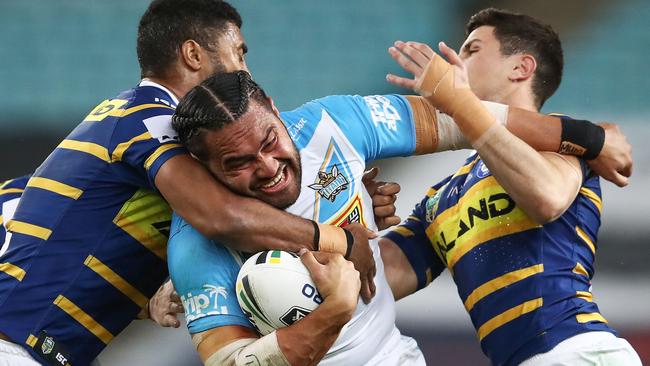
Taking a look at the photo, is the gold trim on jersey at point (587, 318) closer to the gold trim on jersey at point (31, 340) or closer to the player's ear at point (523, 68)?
the player's ear at point (523, 68)

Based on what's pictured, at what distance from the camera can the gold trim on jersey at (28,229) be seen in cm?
362

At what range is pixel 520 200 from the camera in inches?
137

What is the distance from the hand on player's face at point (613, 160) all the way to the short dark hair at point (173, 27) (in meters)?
1.50

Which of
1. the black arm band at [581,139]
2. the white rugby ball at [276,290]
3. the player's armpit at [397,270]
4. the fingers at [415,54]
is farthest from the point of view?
the player's armpit at [397,270]

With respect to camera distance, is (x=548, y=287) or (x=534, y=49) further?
(x=534, y=49)

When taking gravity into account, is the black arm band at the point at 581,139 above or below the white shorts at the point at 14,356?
above

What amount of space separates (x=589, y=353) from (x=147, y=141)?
67.0 inches

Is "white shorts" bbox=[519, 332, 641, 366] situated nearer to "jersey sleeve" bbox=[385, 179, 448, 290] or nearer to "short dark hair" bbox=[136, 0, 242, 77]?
"jersey sleeve" bbox=[385, 179, 448, 290]

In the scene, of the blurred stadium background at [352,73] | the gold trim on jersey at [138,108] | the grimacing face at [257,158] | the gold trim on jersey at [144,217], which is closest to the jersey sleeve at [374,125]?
the grimacing face at [257,158]

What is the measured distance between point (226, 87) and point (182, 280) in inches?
25.4

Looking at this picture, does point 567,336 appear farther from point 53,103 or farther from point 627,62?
point 53,103

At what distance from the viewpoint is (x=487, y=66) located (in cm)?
414

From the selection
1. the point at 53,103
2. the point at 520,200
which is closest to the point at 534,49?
the point at 520,200

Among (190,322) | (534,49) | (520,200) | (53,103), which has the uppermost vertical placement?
(534,49)
